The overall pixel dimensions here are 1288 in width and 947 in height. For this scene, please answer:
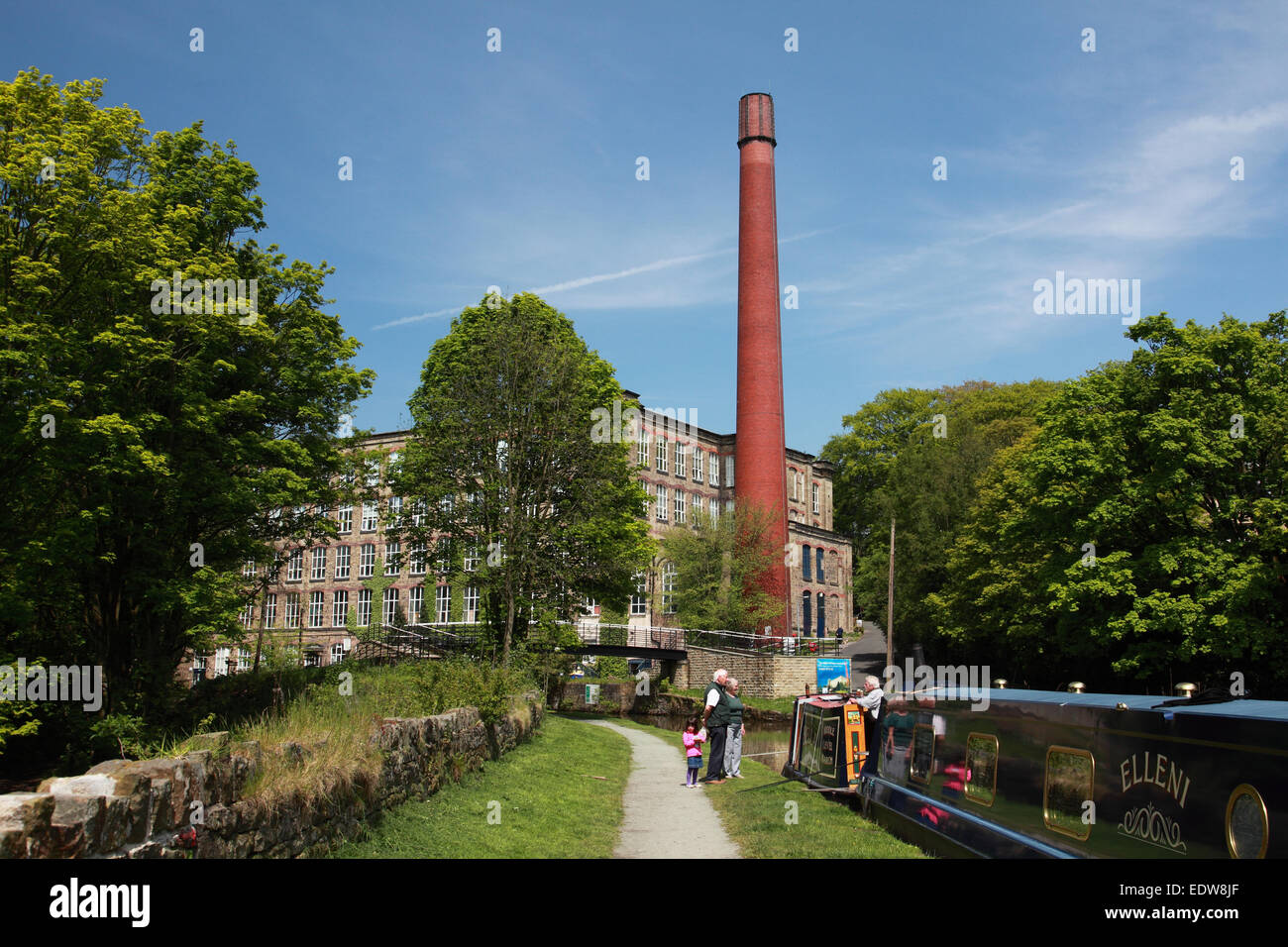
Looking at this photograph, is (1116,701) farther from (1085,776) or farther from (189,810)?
(189,810)

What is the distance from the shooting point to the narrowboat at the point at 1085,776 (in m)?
5.52

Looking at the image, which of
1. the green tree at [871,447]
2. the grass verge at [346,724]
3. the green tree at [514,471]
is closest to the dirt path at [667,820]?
the grass verge at [346,724]

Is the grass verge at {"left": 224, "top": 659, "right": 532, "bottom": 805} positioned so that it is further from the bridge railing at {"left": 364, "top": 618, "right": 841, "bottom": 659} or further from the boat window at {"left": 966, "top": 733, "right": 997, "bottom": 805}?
the bridge railing at {"left": 364, "top": 618, "right": 841, "bottom": 659}

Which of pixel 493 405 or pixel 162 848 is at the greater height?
pixel 493 405

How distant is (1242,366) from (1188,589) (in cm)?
698

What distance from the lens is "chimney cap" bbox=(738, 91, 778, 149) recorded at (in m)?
48.8

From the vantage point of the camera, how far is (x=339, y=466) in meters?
26.3

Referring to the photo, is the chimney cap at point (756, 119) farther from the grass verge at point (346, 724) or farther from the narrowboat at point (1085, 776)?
the narrowboat at point (1085, 776)

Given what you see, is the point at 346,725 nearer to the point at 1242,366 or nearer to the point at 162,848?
the point at 162,848
